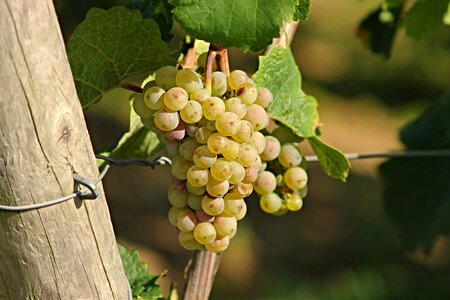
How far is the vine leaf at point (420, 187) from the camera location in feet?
5.83

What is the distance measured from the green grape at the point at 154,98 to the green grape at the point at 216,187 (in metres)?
0.09

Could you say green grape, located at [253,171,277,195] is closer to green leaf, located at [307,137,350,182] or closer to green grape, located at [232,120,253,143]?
green leaf, located at [307,137,350,182]

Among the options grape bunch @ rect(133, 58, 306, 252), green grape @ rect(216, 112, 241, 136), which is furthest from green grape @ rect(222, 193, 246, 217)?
green grape @ rect(216, 112, 241, 136)

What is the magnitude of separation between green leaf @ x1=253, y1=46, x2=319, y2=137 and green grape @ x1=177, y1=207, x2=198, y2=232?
0.65 ft

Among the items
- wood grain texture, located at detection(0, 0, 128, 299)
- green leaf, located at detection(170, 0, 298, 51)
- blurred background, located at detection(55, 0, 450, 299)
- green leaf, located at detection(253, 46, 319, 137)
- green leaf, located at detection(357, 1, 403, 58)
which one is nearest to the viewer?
wood grain texture, located at detection(0, 0, 128, 299)

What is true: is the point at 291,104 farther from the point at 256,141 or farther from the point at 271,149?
the point at 256,141

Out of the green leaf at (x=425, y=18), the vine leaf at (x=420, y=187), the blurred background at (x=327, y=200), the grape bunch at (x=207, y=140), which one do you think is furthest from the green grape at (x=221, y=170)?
the blurred background at (x=327, y=200)

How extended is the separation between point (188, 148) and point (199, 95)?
6 cm

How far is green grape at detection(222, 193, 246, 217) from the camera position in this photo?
1.00 meters

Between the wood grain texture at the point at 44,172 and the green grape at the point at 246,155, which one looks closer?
the wood grain texture at the point at 44,172

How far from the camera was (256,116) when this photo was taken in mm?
966

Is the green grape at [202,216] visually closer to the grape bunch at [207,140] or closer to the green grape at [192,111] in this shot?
the grape bunch at [207,140]

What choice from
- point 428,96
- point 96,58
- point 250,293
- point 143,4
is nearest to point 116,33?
point 96,58

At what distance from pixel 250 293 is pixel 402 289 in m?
1.32
